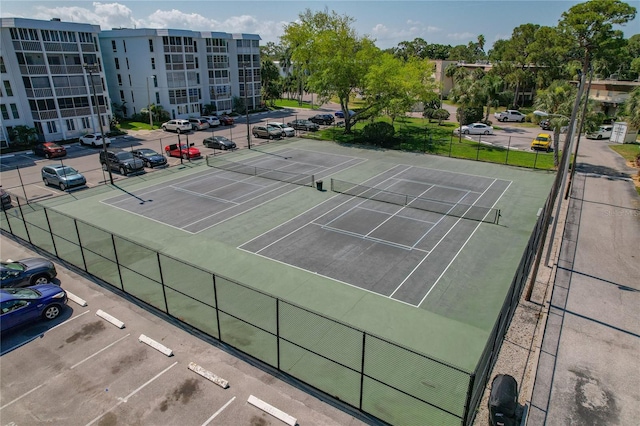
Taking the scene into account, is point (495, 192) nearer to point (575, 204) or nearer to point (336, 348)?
point (575, 204)

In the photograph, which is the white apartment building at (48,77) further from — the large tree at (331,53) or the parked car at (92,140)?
A: the large tree at (331,53)

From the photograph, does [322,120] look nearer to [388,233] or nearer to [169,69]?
[169,69]

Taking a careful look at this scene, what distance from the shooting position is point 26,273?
54.2 feet

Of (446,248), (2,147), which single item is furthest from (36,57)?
(446,248)

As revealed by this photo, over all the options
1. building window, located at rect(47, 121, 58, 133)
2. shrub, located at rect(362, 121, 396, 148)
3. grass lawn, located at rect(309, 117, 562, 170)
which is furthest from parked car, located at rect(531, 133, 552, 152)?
building window, located at rect(47, 121, 58, 133)

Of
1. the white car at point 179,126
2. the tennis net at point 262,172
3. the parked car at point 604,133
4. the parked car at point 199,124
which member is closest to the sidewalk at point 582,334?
the tennis net at point 262,172

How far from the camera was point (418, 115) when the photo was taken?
73125 millimetres

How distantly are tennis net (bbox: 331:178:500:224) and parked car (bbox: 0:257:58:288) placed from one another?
59.9 ft

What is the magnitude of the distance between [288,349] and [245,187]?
756 inches

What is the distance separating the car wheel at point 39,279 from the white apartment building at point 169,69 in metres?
41.9

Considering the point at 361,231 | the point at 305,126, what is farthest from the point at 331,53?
the point at 361,231

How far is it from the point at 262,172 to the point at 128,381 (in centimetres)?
2378

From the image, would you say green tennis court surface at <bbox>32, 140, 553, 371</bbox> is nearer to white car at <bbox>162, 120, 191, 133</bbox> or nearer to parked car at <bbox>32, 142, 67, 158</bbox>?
parked car at <bbox>32, 142, 67, 158</bbox>

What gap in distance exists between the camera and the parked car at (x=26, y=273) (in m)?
16.1
